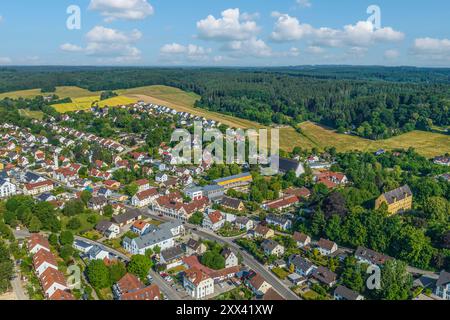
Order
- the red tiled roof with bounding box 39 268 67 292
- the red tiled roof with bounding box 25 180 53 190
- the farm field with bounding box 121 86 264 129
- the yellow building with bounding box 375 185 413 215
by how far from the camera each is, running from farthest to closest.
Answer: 1. the farm field with bounding box 121 86 264 129
2. the red tiled roof with bounding box 25 180 53 190
3. the yellow building with bounding box 375 185 413 215
4. the red tiled roof with bounding box 39 268 67 292

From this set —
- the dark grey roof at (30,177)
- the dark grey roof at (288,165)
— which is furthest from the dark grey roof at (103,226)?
the dark grey roof at (288,165)

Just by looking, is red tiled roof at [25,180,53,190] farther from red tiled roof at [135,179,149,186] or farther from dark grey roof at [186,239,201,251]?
dark grey roof at [186,239,201,251]

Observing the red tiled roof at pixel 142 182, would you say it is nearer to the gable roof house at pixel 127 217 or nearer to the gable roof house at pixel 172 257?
the gable roof house at pixel 127 217

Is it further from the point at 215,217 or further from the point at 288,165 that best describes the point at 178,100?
the point at 215,217

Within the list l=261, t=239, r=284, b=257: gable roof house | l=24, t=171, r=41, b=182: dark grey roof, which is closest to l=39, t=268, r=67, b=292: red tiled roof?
l=261, t=239, r=284, b=257: gable roof house

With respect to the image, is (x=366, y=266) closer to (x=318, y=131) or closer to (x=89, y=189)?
(x=89, y=189)
